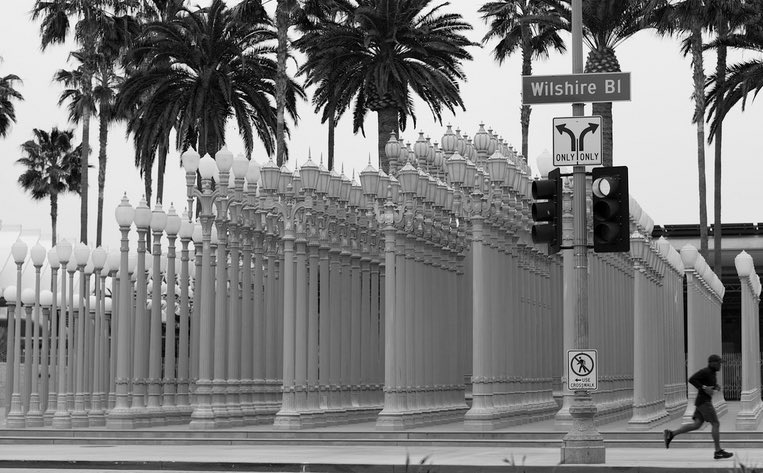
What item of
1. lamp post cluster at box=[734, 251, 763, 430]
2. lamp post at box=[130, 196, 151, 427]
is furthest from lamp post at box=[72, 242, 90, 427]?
lamp post cluster at box=[734, 251, 763, 430]

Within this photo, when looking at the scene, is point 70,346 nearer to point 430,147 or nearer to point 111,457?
point 430,147

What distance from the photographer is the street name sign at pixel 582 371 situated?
1895cm

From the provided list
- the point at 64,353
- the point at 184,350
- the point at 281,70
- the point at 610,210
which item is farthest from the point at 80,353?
the point at 281,70

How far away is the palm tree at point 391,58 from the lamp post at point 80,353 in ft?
48.0

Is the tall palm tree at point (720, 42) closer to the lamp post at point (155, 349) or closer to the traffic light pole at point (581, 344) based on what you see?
the lamp post at point (155, 349)

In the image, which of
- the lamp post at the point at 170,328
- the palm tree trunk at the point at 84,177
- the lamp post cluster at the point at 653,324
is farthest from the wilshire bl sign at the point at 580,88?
the palm tree trunk at the point at 84,177

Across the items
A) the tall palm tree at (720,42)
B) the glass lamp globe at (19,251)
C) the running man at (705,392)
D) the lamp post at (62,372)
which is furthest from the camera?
the tall palm tree at (720,42)

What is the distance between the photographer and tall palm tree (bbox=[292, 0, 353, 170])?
48.2 metres

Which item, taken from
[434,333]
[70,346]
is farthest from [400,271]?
[70,346]

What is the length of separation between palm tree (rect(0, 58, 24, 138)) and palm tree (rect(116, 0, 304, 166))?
19.8m

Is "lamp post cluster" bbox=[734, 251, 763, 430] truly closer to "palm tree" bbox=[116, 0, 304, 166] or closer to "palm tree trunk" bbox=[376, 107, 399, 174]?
"palm tree trunk" bbox=[376, 107, 399, 174]

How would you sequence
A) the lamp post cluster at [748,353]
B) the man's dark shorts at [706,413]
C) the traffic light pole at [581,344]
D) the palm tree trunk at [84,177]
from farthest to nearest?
the palm tree trunk at [84,177] < the lamp post cluster at [748,353] < the man's dark shorts at [706,413] < the traffic light pole at [581,344]

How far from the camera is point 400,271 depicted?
92.9ft

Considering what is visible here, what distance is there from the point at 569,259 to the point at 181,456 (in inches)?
300
